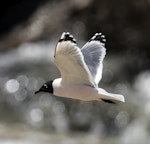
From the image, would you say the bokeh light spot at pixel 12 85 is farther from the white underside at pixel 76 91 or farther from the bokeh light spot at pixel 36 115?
the white underside at pixel 76 91

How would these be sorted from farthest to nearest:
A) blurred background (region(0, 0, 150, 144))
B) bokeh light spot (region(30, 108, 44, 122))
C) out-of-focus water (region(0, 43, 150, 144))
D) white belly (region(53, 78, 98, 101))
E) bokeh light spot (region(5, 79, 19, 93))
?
bokeh light spot (region(5, 79, 19, 93)) < bokeh light spot (region(30, 108, 44, 122)) < blurred background (region(0, 0, 150, 144)) < out-of-focus water (region(0, 43, 150, 144)) < white belly (region(53, 78, 98, 101))

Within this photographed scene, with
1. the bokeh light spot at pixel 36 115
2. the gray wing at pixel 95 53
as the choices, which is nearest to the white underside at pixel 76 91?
the gray wing at pixel 95 53

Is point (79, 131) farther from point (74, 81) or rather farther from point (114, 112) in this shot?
point (74, 81)

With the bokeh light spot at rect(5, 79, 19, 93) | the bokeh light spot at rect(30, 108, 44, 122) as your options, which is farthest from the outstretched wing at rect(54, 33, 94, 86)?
the bokeh light spot at rect(5, 79, 19, 93)

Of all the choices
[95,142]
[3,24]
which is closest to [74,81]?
[95,142]

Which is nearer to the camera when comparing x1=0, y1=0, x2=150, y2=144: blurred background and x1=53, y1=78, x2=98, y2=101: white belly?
x1=53, y1=78, x2=98, y2=101: white belly

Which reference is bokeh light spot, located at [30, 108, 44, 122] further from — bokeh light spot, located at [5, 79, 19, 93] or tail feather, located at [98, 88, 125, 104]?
tail feather, located at [98, 88, 125, 104]
